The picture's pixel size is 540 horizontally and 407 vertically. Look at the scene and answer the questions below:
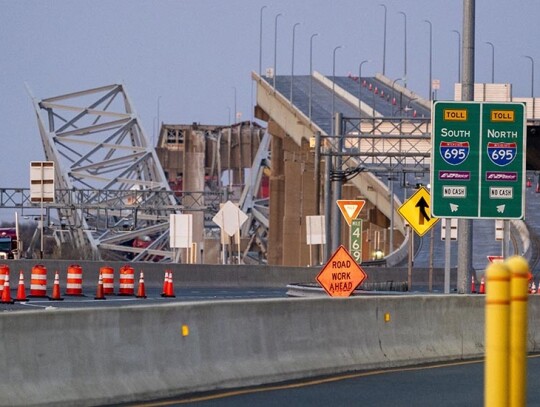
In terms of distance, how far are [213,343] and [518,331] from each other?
929cm

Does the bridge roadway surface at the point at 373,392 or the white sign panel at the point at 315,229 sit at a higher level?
the white sign panel at the point at 315,229

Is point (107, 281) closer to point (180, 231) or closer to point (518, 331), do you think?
point (180, 231)

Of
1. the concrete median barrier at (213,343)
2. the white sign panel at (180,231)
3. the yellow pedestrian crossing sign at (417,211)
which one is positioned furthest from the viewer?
the white sign panel at (180,231)

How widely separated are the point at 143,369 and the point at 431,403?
2788 mm

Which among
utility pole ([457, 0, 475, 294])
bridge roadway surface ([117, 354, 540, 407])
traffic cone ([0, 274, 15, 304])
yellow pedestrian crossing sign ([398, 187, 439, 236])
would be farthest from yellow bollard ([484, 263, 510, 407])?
traffic cone ([0, 274, 15, 304])

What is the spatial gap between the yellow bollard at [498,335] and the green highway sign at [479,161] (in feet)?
55.0

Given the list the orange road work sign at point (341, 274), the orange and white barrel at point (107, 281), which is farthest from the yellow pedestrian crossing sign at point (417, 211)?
the orange and white barrel at point (107, 281)

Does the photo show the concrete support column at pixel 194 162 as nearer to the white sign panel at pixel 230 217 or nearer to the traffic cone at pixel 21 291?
the white sign panel at pixel 230 217

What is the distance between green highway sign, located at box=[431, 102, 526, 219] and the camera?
23234mm

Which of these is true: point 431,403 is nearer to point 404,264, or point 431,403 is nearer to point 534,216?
point 404,264

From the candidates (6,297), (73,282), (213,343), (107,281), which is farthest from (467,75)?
(107,281)

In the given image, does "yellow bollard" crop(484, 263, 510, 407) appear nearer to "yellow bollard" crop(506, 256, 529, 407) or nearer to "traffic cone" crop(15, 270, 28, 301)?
"yellow bollard" crop(506, 256, 529, 407)

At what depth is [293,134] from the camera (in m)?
100

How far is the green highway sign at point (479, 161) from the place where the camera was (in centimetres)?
2323
